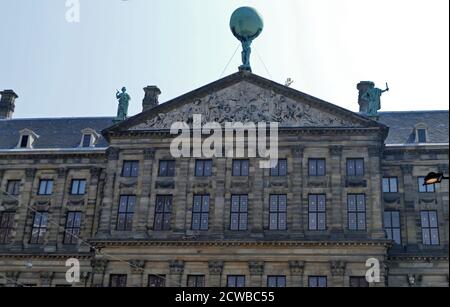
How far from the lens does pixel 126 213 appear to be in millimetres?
33406

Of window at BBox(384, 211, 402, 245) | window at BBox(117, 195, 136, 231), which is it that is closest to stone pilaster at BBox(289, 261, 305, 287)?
window at BBox(384, 211, 402, 245)

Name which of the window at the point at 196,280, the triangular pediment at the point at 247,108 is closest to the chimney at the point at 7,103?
the triangular pediment at the point at 247,108

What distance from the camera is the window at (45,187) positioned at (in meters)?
37.4

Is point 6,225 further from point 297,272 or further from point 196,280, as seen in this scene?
point 297,272

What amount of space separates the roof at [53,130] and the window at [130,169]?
14.1 ft

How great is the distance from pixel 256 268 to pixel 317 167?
A: 6.14 m

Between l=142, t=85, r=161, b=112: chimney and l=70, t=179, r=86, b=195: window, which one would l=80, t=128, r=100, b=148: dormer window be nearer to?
l=70, t=179, r=86, b=195: window

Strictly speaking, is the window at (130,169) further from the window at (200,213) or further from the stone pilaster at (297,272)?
the stone pilaster at (297,272)

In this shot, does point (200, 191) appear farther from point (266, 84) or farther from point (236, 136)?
point (266, 84)

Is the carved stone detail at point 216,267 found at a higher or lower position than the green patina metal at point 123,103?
lower

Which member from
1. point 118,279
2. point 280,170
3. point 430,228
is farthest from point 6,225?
point 430,228
